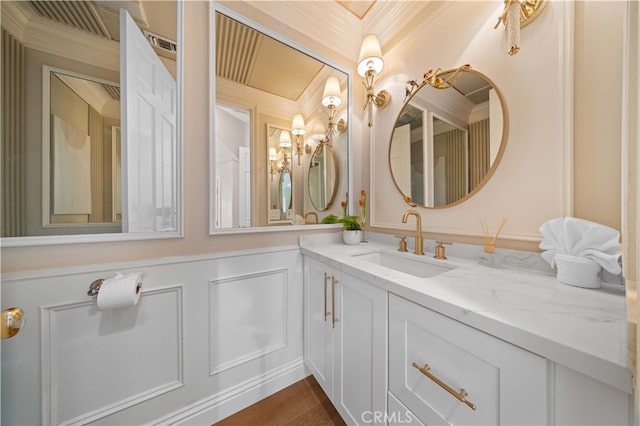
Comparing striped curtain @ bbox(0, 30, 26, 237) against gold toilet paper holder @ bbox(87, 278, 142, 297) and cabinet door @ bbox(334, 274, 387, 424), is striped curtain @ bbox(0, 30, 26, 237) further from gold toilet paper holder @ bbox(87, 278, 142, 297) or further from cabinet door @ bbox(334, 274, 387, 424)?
cabinet door @ bbox(334, 274, 387, 424)

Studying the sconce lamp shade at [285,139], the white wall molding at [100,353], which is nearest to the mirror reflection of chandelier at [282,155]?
the sconce lamp shade at [285,139]

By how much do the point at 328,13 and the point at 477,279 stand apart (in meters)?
1.91

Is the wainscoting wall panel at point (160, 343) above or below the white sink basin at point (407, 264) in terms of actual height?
below

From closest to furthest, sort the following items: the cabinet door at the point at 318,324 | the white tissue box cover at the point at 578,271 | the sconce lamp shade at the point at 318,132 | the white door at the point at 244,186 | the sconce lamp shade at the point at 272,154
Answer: the white tissue box cover at the point at 578,271 < the cabinet door at the point at 318,324 < the white door at the point at 244,186 < the sconce lamp shade at the point at 272,154 < the sconce lamp shade at the point at 318,132

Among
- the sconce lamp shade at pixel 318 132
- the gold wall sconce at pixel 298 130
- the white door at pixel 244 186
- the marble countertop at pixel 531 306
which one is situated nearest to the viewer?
the marble countertop at pixel 531 306

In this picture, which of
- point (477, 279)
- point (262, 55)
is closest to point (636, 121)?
point (477, 279)

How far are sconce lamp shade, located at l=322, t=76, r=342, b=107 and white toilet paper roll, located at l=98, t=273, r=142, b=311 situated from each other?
1.57m

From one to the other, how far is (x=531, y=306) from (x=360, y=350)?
0.61 m

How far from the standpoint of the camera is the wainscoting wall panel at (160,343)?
0.83 metres

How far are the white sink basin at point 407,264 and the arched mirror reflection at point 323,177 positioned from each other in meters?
0.54

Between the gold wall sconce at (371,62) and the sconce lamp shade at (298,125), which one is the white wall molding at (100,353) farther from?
the gold wall sconce at (371,62)

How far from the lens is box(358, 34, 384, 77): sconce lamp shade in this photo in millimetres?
1443

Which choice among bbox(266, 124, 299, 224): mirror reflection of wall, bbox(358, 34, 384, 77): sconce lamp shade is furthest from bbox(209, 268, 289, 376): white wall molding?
bbox(358, 34, 384, 77): sconce lamp shade

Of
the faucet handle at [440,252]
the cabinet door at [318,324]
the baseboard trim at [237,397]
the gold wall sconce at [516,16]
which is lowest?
the baseboard trim at [237,397]
